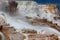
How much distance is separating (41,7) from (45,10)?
124mm

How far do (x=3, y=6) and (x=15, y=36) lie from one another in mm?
1833

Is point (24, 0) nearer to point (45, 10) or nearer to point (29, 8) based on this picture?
point (29, 8)

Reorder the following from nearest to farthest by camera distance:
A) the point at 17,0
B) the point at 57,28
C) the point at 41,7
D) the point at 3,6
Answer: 1. the point at 57,28
2. the point at 3,6
3. the point at 17,0
4. the point at 41,7

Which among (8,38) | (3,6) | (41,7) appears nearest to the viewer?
(8,38)

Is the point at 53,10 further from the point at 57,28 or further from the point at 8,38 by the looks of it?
the point at 8,38

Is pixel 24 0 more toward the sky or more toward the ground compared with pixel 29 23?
more toward the sky

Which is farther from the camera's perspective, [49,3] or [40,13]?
[49,3]

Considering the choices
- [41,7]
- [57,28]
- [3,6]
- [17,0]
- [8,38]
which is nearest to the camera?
[8,38]

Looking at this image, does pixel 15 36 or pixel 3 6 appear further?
pixel 3 6

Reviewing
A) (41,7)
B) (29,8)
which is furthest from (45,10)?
(29,8)

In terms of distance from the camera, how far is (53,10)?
426 centimetres

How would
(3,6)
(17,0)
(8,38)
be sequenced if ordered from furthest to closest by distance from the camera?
1. (17,0)
2. (3,6)
3. (8,38)

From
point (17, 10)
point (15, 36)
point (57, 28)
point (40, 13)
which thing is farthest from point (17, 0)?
point (15, 36)

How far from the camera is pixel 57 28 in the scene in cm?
296
